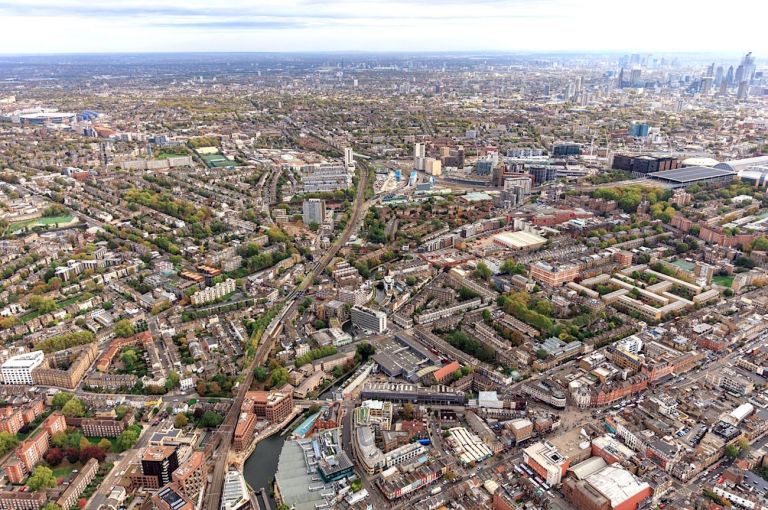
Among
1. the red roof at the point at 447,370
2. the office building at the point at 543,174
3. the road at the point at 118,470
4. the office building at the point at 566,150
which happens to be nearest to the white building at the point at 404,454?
the red roof at the point at 447,370

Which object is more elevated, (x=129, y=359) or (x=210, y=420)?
(x=129, y=359)

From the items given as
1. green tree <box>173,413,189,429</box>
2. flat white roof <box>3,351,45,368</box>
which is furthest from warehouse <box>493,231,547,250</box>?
flat white roof <box>3,351,45,368</box>

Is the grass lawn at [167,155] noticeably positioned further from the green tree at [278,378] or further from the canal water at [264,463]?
the canal water at [264,463]

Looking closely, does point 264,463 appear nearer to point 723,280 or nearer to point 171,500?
point 171,500

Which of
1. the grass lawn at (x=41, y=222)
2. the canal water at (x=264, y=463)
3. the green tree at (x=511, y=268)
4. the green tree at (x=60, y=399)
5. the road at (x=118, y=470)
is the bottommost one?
the canal water at (x=264, y=463)

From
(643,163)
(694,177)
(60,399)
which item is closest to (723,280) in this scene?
(694,177)

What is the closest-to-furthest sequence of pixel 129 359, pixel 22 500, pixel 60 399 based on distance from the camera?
pixel 22 500 < pixel 60 399 < pixel 129 359
